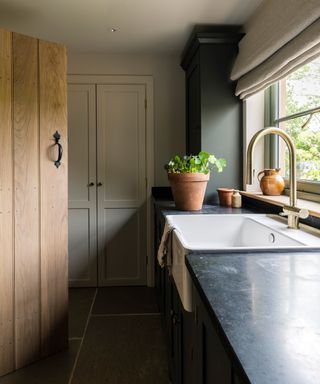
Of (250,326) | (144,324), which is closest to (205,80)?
(144,324)

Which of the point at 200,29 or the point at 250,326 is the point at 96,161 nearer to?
the point at 200,29

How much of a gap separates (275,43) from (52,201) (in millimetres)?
1561

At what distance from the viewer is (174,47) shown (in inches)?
126

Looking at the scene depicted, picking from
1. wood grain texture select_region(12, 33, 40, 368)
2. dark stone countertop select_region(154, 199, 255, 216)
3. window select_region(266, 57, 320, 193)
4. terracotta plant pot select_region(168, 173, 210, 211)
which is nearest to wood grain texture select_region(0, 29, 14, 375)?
wood grain texture select_region(12, 33, 40, 368)

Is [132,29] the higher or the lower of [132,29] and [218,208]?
the higher

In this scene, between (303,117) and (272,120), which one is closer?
(303,117)

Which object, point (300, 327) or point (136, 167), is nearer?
point (300, 327)

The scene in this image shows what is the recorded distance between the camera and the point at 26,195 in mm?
2035

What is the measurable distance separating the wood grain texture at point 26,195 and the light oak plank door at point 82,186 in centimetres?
136

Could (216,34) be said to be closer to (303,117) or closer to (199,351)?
(303,117)

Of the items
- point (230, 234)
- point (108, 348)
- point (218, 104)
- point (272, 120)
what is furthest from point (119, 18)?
point (108, 348)

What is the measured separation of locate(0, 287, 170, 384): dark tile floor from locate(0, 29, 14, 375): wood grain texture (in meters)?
0.22

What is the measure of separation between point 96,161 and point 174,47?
129 centimetres

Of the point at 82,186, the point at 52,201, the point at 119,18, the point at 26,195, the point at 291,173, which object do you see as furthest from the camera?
the point at 82,186
